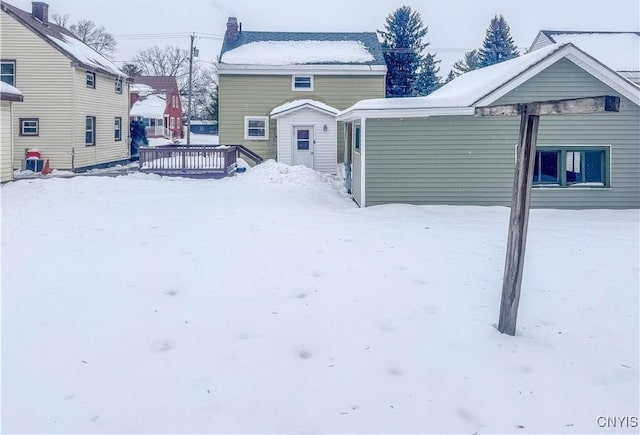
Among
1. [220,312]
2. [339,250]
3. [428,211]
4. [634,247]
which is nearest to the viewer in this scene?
[220,312]

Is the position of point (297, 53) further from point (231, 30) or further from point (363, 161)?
point (363, 161)

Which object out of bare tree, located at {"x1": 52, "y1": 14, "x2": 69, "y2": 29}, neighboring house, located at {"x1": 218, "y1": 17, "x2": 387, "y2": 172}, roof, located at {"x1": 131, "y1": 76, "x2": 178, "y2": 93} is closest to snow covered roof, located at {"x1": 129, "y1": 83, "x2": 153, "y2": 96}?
roof, located at {"x1": 131, "y1": 76, "x2": 178, "y2": 93}

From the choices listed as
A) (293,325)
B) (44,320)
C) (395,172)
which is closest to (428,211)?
(395,172)

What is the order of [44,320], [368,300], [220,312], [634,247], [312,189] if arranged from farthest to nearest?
[312,189], [634,247], [368,300], [220,312], [44,320]

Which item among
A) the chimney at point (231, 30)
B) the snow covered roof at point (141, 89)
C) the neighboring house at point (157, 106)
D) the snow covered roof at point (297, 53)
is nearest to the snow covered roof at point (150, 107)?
the neighboring house at point (157, 106)

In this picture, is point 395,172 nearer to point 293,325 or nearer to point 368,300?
point 368,300

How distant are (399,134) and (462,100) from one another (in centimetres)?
161

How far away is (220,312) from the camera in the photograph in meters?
5.02

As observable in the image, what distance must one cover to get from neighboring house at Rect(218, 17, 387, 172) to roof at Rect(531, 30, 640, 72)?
901 centimetres

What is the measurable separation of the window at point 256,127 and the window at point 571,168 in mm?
13493

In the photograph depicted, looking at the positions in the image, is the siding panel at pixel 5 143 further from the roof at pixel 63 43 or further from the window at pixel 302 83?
the window at pixel 302 83

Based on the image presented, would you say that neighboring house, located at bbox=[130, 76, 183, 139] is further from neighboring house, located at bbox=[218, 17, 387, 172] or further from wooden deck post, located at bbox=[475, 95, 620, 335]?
wooden deck post, located at bbox=[475, 95, 620, 335]

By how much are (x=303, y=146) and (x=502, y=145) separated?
443 inches

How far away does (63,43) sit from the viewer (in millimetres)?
22984
